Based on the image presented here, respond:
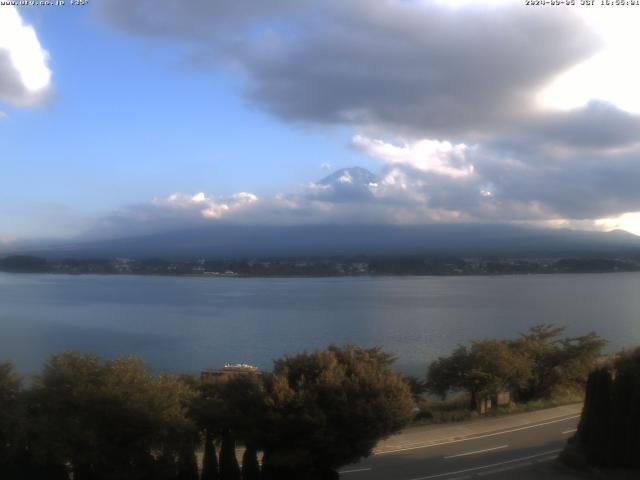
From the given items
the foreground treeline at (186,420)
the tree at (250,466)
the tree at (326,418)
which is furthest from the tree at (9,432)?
the tree at (326,418)

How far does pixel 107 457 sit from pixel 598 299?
53511mm

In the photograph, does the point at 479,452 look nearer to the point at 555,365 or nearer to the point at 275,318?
the point at 555,365

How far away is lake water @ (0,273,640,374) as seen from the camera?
98.8 ft

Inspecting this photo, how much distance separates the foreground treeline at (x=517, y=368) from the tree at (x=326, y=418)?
24.6 feet

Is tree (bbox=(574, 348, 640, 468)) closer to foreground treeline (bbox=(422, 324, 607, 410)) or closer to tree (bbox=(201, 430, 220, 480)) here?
foreground treeline (bbox=(422, 324, 607, 410))

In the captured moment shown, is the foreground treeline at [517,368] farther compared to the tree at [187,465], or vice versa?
the foreground treeline at [517,368]

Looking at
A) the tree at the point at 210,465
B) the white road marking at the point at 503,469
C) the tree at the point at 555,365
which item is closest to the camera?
the tree at the point at 210,465

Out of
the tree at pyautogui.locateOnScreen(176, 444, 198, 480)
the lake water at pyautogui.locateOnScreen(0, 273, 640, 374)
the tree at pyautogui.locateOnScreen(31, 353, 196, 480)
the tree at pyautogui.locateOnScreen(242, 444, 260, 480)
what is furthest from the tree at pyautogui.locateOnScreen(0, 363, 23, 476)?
the lake water at pyautogui.locateOnScreen(0, 273, 640, 374)

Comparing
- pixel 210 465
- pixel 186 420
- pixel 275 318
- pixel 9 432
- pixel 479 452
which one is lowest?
pixel 479 452

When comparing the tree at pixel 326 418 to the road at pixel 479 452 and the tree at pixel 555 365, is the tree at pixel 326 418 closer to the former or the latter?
the road at pixel 479 452

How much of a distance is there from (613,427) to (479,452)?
2.47 m

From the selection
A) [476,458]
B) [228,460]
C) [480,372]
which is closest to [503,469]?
[476,458]

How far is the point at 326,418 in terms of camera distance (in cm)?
877

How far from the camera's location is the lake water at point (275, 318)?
30125 mm
